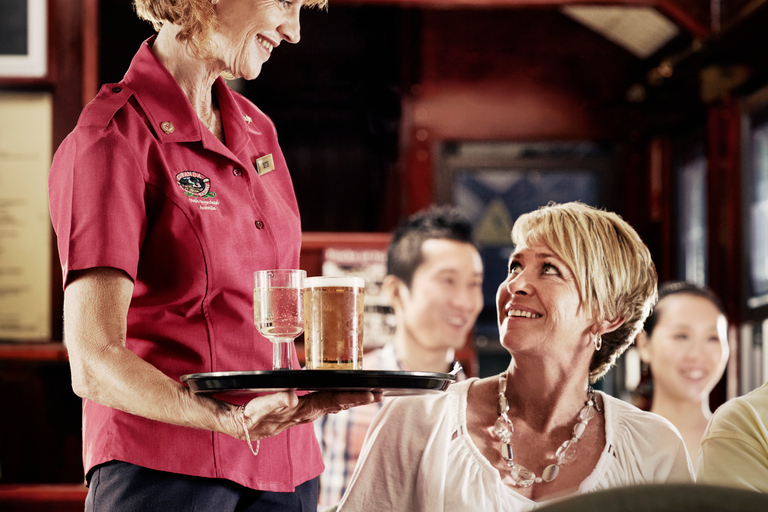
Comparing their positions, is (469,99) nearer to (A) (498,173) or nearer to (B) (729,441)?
(A) (498,173)

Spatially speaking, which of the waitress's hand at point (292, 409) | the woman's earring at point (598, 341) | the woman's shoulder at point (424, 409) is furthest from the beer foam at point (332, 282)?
the woman's earring at point (598, 341)

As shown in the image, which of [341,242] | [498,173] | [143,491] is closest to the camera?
[143,491]

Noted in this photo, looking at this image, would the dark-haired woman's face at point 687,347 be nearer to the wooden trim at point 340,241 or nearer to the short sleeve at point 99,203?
the wooden trim at point 340,241

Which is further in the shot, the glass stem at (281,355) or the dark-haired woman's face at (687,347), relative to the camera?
the dark-haired woman's face at (687,347)

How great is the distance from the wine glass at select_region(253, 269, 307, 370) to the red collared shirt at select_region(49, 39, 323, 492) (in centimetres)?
6

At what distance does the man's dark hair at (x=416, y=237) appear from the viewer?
3367mm

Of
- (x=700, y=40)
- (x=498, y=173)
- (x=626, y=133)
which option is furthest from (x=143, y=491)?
(x=626, y=133)

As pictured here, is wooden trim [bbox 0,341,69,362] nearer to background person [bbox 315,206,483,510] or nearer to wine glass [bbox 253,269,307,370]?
background person [bbox 315,206,483,510]

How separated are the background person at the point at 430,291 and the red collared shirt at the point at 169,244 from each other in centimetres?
173

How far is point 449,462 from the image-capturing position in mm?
1604

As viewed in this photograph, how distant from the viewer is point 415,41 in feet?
18.0

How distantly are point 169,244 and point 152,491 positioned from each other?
1.11 ft

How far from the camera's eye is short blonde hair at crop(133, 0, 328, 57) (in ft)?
4.31

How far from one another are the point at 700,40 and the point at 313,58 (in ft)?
7.87
